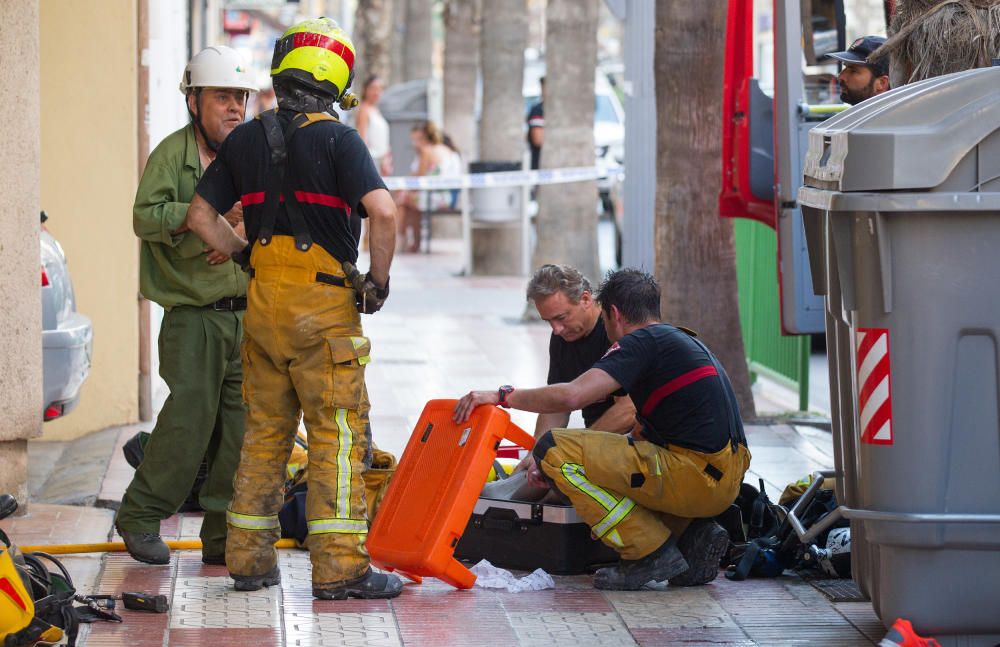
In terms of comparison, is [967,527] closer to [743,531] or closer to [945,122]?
[945,122]

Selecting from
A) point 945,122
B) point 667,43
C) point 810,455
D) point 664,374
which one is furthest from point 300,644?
point 667,43

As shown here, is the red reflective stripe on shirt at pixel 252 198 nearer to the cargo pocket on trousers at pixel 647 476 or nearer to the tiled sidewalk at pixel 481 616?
the tiled sidewalk at pixel 481 616

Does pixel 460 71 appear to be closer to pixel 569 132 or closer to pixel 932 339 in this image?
pixel 569 132

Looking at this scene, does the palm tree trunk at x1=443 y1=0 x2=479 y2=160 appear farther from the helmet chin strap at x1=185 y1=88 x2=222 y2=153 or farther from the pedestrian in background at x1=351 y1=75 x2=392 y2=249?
the helmet chin strap at x1=185 y1=88 x2=222 y2=153

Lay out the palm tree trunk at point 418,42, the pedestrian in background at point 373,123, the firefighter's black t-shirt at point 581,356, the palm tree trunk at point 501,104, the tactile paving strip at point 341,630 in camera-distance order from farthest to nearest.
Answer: the palm tree trunk at point 418,42, the pedestrian in background at point 373,123, the palm tree trunk at point 501,104, the firefighter's black t-shirt at point 581,356, the tactile paving strip at point 341,630

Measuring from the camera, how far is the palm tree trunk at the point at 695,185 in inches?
371

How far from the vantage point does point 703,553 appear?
5902mm

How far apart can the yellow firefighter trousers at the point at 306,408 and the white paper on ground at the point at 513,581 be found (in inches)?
20.0

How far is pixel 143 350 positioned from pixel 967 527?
579cm

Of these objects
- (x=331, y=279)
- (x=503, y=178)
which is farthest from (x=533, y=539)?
(x=503, y=178)

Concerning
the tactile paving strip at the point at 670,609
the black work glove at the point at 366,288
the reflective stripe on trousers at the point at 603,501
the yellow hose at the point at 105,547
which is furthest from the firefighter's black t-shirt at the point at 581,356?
the yellow hose at the point at 105,547

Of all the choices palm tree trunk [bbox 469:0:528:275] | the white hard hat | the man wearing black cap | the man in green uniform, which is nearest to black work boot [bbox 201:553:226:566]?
the man in green uniform

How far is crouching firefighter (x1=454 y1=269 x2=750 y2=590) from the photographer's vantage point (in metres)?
5.77

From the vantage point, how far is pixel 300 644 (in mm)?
5062
